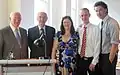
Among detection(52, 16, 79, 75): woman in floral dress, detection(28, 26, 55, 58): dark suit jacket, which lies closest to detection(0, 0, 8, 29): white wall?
detection(28, 26, 55, 58): dark suit jacket

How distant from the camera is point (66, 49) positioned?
386 centimetres

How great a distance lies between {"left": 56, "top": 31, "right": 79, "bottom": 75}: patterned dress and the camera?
12.6 feet

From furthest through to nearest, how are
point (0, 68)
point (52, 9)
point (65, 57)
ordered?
1. point (52, 9)
2. point (65, 57)
3. point (0, 68)

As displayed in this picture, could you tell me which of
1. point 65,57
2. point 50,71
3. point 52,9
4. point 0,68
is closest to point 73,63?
point 65,57

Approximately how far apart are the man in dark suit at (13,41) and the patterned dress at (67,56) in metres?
0.52

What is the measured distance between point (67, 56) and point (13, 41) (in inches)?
31.5

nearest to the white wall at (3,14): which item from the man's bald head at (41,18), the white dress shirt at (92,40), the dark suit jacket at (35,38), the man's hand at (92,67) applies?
the dark suit jacket at (35,38)

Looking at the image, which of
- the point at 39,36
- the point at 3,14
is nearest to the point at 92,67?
the point at 39,36

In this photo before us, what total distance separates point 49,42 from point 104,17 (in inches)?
35.8

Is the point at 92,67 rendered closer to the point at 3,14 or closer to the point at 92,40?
the point at 92,40

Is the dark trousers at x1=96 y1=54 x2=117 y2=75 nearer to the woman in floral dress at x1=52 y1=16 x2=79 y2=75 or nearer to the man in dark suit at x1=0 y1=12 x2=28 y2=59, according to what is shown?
the woman in floral dress at x1=52 y1=16 x2=79 y2=75

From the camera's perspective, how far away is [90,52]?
4012 millimetres

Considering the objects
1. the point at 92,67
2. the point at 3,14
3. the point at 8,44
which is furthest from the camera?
the point at 3,14

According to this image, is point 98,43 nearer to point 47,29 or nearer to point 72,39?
point 72,39
